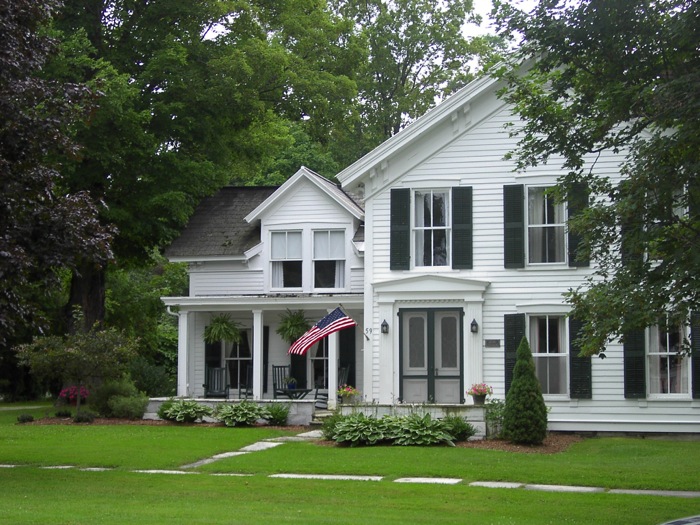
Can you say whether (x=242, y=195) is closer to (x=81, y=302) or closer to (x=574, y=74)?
(x=81, y=302)

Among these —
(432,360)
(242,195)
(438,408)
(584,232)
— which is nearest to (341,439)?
(438,408)

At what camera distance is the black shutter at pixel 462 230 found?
2398cm

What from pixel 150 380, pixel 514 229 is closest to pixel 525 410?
pixel 514 229

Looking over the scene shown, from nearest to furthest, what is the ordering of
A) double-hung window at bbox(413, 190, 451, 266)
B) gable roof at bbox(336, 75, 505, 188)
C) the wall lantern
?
the wall lantern < gable roof at bbox(336, 75, 505, 188) < double-hung window at bbox(413, 190, 451, 266)

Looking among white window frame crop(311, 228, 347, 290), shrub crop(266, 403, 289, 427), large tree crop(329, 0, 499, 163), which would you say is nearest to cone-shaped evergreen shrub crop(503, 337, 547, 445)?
A: shrub crop(266, 403, 289, 427)

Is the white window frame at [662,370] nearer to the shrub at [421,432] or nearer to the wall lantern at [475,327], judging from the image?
the wall lantern at [475,327]

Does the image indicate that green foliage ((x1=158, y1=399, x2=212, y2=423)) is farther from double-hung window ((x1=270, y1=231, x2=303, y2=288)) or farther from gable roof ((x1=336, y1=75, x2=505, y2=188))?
gable roof ((x1=336, y1=75, x2=505, y2=188))

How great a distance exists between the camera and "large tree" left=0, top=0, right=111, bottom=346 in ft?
48.7

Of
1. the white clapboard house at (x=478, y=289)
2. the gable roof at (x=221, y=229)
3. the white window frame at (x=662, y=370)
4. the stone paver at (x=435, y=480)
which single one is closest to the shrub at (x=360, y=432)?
the white clapboard house at (x=478, y=289)

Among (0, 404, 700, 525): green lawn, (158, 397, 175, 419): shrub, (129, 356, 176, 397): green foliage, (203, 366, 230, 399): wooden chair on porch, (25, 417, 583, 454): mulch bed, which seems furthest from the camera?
(129, 356, 176, 397): green foliage

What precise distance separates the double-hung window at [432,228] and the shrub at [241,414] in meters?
5.45

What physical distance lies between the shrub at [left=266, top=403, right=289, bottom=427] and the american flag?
4.85ft

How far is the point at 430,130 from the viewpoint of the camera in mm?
24203

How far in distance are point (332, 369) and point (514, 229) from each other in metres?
6.04
